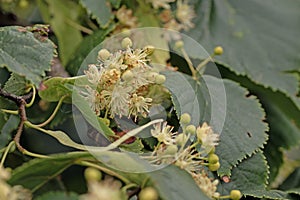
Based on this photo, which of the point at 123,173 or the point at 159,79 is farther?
the point at 159,79

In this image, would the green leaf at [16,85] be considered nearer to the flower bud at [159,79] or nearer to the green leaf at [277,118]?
the flower bud at [159,79]

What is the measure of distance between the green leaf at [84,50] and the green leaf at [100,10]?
0.05ft

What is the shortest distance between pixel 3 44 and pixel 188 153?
0.30 metres

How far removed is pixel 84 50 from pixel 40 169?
0.53 m

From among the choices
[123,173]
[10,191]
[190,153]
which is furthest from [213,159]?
[10,191]

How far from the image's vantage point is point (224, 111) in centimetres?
101

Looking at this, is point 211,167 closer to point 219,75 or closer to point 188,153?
point 188,153

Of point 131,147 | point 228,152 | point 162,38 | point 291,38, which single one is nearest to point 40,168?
point 131,147

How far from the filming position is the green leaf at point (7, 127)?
3.07 feet

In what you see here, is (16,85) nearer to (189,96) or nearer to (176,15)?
(189,96)

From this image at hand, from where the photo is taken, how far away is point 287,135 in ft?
4.53

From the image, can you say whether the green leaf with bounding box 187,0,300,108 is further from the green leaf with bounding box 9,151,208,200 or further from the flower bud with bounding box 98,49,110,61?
the green leaf with bounding box 9,151,208,200

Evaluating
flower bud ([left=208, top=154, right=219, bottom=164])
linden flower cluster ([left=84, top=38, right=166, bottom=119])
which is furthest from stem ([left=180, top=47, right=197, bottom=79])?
flower bud ([left=208, top=154, right=219, bottom=164])

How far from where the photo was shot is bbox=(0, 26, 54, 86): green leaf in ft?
2.55
